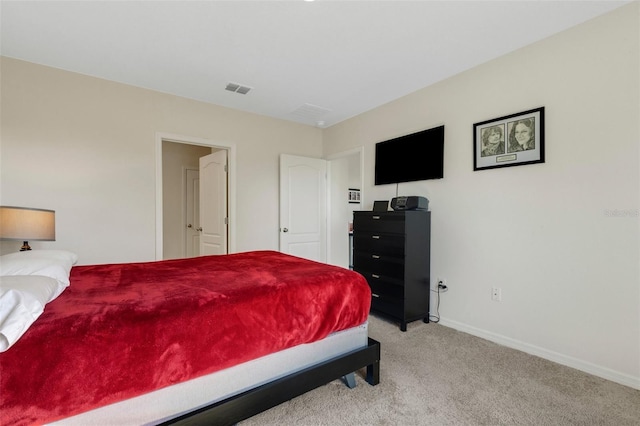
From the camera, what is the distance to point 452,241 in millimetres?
2840

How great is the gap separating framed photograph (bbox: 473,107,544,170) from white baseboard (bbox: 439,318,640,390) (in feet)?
4.85

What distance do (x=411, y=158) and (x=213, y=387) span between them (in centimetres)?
281

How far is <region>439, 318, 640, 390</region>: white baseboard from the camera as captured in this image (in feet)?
6.09

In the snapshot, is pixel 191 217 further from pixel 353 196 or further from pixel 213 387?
pixel 213 387

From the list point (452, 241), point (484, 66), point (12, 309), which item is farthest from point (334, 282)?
point (484, 66)

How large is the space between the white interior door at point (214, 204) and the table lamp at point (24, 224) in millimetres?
1819

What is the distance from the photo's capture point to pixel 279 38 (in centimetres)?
226

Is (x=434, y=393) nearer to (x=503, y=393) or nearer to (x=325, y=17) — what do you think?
(x=503, y=393)

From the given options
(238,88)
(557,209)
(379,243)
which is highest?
(238,88)

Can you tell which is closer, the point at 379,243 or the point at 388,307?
the point at 388,307

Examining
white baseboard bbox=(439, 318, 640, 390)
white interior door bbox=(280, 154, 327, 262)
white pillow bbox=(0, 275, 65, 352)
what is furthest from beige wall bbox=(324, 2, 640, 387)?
white pillow bbox=(0, 275, 65, 352)

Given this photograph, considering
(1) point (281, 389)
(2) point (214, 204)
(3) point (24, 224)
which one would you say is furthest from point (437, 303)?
(3) point (24, 224)

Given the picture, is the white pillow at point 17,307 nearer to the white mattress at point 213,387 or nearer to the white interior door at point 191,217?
the white mattress at point 213,387

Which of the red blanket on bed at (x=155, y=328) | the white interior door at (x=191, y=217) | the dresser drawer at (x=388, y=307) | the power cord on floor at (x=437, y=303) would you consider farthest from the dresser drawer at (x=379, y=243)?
the white interior door at (x=191, y=217)
